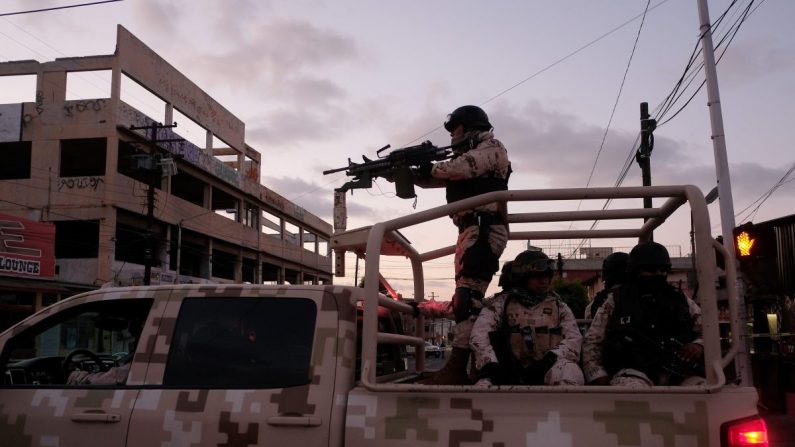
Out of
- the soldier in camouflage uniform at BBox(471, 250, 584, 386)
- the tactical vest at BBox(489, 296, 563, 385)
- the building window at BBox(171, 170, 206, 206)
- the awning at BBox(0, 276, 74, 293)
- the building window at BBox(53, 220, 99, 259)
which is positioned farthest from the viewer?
the building window at BBox(171, 170, 206, 206)

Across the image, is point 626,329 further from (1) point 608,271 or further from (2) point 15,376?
(2) point 15,376

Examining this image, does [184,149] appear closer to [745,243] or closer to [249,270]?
[249,270]

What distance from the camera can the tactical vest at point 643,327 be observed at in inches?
135

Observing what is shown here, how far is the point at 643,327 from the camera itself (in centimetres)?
350

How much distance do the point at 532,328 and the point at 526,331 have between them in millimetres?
42

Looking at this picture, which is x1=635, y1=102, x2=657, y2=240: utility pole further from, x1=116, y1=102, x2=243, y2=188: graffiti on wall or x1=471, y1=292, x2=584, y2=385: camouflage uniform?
x1=116, y1=102, x2=243, y2=188: graffiti on wall

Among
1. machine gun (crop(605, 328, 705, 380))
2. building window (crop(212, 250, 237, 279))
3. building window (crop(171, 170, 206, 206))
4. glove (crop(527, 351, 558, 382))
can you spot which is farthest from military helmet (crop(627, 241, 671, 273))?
building window (crop(212, 250, 237, 279))

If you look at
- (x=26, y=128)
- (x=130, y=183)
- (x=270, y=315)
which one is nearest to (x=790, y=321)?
(x=270, y=315)

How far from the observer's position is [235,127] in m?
41.4

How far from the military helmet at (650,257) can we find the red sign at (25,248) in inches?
922

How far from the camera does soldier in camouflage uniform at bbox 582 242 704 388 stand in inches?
132

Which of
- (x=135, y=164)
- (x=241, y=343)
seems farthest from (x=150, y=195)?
(x=241, y=343)

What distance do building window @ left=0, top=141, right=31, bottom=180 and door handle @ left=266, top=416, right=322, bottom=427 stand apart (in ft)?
101

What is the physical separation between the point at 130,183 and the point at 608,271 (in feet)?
90.1
